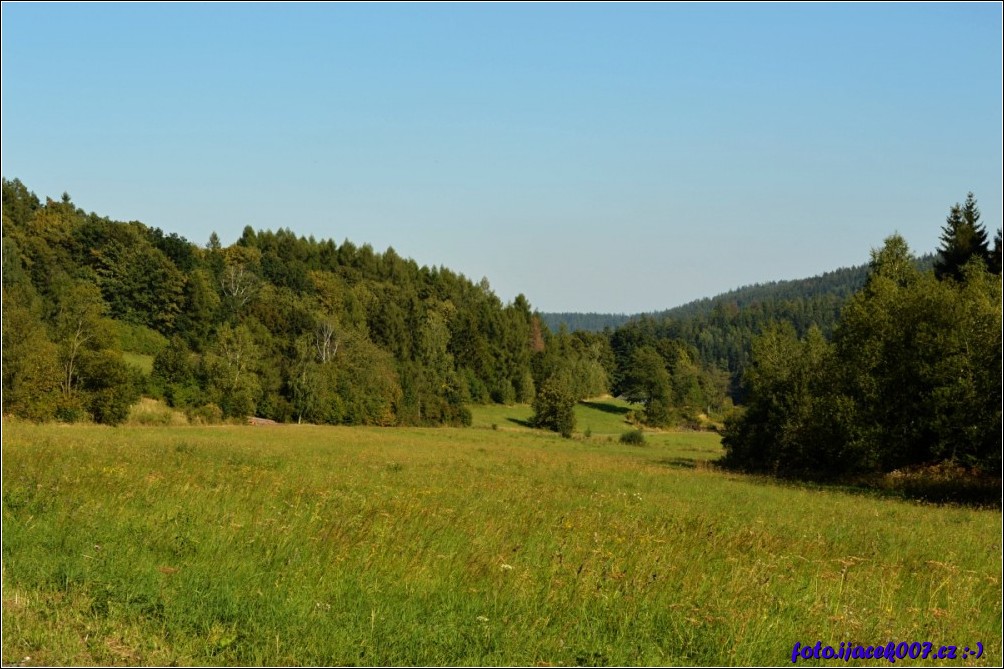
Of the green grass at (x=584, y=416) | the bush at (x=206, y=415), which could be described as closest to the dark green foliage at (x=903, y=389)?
the bush at (x=206, y=415)

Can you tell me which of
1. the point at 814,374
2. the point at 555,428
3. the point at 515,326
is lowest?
the point at 555,428

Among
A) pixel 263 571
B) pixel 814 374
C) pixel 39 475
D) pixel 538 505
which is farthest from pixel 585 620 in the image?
pixel 814 374

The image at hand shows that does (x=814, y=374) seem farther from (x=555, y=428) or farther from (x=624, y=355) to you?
(x=624, y=355)

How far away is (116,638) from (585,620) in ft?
11.4

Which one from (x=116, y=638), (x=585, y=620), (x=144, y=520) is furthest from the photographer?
(x=144, y=520)

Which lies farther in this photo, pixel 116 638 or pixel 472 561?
pixel 472 561

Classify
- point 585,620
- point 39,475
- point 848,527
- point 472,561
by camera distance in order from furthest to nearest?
point 848,527, point 39,475, point 472,561, point 585,620

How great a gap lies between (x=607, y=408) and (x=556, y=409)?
45.9 m

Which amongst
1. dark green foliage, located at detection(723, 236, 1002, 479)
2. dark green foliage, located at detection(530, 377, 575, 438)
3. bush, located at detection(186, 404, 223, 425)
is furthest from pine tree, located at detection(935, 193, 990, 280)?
bush, located at detection(186, 404, 223, 425)

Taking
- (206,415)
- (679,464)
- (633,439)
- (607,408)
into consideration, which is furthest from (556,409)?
(679,464)

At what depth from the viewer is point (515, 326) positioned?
→ 140250 mm

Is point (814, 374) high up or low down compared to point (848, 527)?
up

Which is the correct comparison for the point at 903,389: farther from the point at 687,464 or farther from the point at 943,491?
the point at 687,464

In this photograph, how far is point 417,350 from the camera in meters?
121
